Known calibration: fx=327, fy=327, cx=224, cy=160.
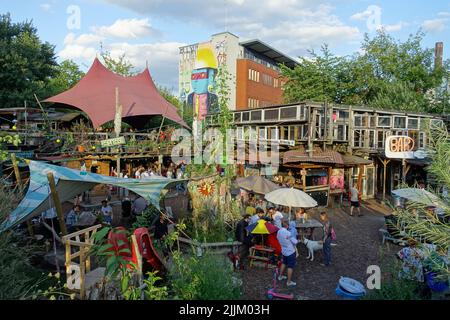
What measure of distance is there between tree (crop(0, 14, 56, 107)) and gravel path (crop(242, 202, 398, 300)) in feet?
66.2

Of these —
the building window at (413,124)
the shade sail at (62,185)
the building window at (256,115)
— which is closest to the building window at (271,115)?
the building window at (256,115)

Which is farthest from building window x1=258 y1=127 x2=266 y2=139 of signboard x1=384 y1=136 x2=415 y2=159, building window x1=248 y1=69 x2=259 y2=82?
building window x1=248 y1=69 x2=259 y2=82

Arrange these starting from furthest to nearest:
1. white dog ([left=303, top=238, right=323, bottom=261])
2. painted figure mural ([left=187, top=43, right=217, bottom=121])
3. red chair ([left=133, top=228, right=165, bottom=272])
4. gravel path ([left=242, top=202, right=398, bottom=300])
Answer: painted figure mural ([left=187, top=43, right=217, bottom=121])
white dog ([left=303, top=238, right=323, bottom=261])
gravel path ([left=242, top=202, right=398, bottom=300])
red chair ([left=133, top=228, right=165, bottom=272])

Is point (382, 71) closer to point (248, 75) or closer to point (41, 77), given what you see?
point (248, 75)

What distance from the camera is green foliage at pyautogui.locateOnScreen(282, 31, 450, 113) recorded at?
1051 inches

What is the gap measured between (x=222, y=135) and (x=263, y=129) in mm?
10529

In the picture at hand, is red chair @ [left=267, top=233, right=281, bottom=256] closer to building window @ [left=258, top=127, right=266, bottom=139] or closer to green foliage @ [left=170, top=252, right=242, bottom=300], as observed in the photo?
green foliage @ [left=170, top=252, right=242, bottom=300]

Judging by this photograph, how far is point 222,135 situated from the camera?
33.3ft

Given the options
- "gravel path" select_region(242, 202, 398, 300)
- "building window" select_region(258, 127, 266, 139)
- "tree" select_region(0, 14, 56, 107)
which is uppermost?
"tree" select_region(0, 14, 56, 107)

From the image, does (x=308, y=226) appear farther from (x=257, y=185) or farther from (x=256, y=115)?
(x=256, y=115)

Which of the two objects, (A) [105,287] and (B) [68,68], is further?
(B) [68,68]

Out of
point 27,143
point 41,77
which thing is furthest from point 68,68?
point 27,143

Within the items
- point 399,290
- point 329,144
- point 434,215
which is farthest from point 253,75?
point 434,215

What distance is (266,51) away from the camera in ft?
150
